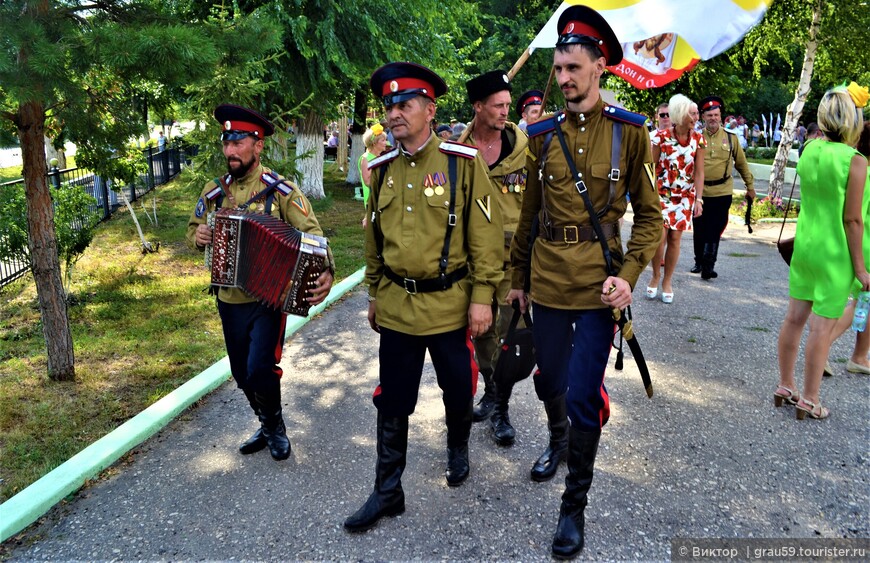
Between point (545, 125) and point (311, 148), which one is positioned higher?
point (545, 125)

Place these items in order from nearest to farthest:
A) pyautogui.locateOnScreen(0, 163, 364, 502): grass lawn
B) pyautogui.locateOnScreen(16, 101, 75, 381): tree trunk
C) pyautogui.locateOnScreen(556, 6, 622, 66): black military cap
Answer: pyautogui.locateOnScreen(556, 6, 622, 66): black military cap, pyautogui.locateOnScreen(0, 163, 364, 502): grass lawn, pyautogui.locateOnScreen(16, 101, 75, 381): tree trunk

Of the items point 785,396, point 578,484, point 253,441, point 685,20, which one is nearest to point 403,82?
point 578,484

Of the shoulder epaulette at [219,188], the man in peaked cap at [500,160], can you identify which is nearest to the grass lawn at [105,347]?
the shoulder epaulette at [219,188]

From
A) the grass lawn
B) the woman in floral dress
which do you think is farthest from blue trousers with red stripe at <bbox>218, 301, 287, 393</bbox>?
the woman in floral dress

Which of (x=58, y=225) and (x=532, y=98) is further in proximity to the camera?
(x=58, y=225)

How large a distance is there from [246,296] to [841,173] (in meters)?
3.77

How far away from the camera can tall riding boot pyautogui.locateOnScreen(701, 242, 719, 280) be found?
8.66 meters

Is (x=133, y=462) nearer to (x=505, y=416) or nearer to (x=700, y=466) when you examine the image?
(x=505, y=416)

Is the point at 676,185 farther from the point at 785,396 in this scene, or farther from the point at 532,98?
the point at 785,396

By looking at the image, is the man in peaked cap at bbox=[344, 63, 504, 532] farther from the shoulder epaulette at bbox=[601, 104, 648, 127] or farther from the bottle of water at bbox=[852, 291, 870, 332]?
the bottle of water at bbox=[852, 291, 870, 332]

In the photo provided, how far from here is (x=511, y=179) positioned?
4.26 metres

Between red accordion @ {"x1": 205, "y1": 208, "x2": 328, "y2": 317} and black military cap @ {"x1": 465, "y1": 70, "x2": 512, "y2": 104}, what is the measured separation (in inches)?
54.4

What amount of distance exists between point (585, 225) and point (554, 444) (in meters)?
1.40

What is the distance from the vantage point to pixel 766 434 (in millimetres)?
4332
